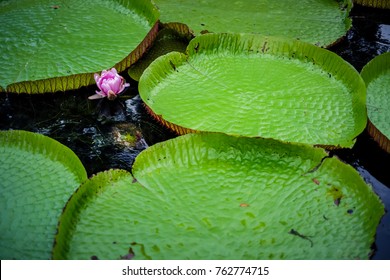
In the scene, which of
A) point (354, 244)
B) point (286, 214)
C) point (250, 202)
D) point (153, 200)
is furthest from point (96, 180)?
point (354, 244)

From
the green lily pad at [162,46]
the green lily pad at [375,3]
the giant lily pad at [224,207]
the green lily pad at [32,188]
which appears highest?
the green lily pad at [375,3]

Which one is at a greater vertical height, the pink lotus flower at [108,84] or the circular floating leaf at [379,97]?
the circular floating leaf at [379,97]

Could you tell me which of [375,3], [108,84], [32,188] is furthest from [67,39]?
[375,3]

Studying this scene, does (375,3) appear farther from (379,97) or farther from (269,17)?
(379,97)

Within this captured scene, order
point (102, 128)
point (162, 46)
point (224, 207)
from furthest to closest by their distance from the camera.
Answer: point (162, 46)
point (102, 128)
point (224, 207)

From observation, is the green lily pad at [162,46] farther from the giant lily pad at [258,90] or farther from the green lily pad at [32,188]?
the green lily pad at [32,188]

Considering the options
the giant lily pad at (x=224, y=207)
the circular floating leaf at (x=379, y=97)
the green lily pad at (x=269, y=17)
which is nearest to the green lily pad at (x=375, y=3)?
the green lily pad at (x=269, y=17)
